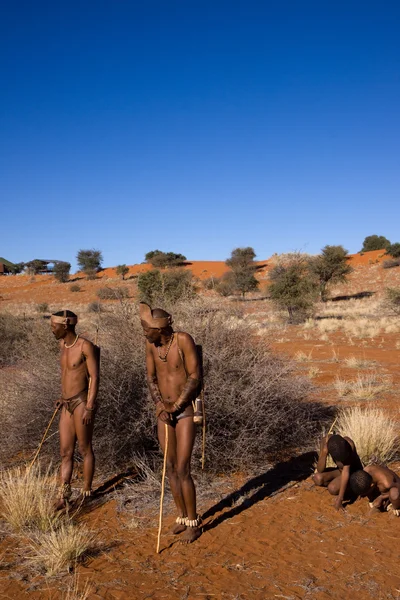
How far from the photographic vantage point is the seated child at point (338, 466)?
4473mm

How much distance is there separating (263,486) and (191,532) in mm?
1448

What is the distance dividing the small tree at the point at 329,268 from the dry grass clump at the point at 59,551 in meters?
32.6

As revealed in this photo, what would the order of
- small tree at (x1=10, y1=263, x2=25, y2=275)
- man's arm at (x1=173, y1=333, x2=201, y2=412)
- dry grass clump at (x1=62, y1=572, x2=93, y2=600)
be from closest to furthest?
dry grass clump at (x1=62, y1=572, x2=93, y2=600), man's arm at (x1=173, y1=333, x2=201, y2=412), small tree at (x1=10, y1=263, x2=25, y2=275)

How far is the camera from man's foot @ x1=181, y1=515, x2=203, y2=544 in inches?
153

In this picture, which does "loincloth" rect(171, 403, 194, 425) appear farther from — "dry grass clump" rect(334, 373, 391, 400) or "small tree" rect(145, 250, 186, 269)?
"small tree" rect(145, 250, 186, 269)

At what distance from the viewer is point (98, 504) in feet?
15.8

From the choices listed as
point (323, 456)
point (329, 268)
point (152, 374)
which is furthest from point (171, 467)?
point (329, 268)

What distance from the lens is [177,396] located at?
402 cm

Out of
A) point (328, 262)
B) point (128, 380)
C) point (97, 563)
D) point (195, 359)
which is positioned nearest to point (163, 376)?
point (195, 359)

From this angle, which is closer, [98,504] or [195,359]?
[195,359]

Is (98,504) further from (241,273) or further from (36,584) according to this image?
(241,273)

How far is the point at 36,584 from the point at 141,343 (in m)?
3.21

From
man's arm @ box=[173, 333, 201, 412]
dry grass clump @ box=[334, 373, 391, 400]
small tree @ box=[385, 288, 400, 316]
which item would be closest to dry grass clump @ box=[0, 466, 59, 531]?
man's arm @ box=[173, 333, 201, 412]

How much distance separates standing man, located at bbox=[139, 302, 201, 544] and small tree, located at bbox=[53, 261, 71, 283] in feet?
176
